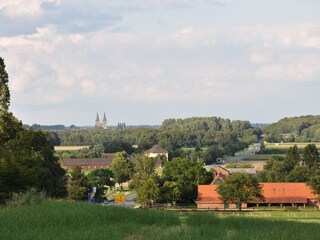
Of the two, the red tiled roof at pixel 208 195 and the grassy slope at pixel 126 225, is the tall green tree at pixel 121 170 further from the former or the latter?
the grassy slope at pixel 126 225

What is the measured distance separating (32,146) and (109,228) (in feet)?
75.0

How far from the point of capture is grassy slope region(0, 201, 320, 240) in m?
16.3

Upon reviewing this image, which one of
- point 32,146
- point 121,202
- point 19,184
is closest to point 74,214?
point 19,184

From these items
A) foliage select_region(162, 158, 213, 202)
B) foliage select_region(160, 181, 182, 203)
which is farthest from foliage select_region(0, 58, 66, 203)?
foliage select_region(162, 158, 213, 202)

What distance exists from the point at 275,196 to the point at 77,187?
67.2ft

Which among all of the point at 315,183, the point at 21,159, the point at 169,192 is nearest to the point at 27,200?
the point at 21,159

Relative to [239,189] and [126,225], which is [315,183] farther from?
[126,225]

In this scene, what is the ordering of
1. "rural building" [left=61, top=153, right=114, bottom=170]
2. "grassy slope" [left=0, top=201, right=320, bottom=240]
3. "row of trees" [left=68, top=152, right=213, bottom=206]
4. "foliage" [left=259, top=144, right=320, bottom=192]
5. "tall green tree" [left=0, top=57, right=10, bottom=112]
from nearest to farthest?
1. "grassy slope" [left=0, top=201, right=320, bottom=240]
2. "tall green tree" [left=0, top=57, right=10, bottom=112]
3. "row of trees" [left=68, top=152, right=213, bottom=206]
4. "foliage" [left=259, top=144, right=320, bottom=192]
5. "rural building" [left=61, top=153, right=114, bottom=170]

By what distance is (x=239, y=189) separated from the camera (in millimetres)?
57656

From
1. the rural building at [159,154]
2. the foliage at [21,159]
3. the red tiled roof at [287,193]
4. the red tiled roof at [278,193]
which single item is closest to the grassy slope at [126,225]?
the foliage at [21,159]

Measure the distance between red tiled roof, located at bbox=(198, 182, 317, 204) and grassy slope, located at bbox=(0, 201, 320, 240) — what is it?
40511 mm

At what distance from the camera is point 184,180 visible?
65688 millimetres

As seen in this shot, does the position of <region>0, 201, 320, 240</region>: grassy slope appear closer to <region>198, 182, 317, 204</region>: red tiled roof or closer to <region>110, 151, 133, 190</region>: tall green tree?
<region>198, 182, 317, 204</region>: red tiled roof

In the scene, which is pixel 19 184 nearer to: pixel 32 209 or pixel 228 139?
pixel 32 209
